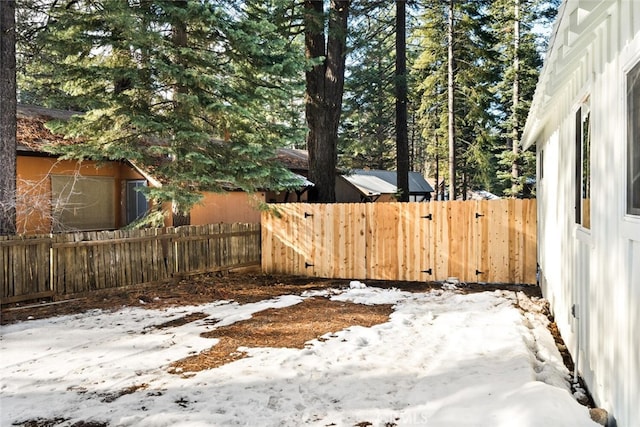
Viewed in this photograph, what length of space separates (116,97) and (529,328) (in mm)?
7962

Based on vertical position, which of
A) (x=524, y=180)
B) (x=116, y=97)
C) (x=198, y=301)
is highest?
(x=116, y=97)

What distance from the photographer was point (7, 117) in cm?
737

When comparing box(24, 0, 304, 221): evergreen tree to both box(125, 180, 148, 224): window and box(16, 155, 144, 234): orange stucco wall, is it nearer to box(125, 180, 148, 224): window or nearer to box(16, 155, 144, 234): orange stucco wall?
box(16, 155, 144, 234): orange stucco wall

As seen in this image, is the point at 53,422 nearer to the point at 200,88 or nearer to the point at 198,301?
the point at 198,301

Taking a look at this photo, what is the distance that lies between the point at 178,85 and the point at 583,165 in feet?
24.6

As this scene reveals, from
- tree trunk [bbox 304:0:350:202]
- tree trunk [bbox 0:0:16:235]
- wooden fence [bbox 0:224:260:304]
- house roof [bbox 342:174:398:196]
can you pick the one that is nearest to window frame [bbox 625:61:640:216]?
wooden fence [bbox 0:224:260:304]

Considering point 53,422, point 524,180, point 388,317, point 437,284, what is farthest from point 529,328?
point 524,180

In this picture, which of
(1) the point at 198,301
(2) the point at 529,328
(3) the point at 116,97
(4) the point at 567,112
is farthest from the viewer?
(3) the point at 116,97

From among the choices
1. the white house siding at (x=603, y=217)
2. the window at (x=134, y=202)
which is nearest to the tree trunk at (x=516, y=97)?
the window at (x=134, y=202)

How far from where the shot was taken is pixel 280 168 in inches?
392

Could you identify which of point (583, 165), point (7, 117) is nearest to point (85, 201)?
point (7, 117)

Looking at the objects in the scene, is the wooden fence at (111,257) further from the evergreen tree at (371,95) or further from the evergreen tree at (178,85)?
the evergreen tree at (371,95)

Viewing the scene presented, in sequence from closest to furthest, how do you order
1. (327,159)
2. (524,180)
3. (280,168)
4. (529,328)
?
(529,328), (280,168), (327,159), (524,180)

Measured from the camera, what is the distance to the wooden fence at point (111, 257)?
686 cm
